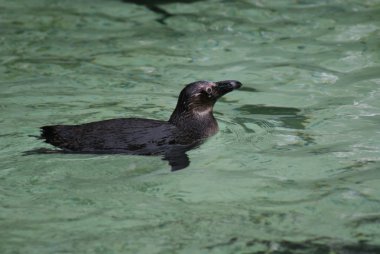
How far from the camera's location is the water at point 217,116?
18.2ft

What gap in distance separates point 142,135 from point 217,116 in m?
1.68

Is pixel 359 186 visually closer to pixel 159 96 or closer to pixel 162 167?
pixel 162 167

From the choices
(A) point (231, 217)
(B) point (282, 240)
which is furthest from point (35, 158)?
(B) point (282, 240)

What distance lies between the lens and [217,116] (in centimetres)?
855

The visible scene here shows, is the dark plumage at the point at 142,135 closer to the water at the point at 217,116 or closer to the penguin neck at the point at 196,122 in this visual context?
the penguin neck at the point at 196,122

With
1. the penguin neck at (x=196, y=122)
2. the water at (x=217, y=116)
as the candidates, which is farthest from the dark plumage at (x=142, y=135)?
the water at (x=217, y=116)

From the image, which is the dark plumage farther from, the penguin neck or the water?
the water

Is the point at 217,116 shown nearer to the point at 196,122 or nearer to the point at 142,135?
the point at 196,122

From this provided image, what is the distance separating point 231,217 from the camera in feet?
19.0

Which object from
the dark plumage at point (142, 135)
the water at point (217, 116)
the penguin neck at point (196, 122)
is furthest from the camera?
the penguin neck at point (196, 122)

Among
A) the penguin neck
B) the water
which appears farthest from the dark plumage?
the water

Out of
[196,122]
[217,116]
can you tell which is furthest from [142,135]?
[217,116]

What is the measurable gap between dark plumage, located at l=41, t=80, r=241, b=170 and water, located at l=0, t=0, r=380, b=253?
11 centimetres

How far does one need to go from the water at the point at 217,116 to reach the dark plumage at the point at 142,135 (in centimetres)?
11
